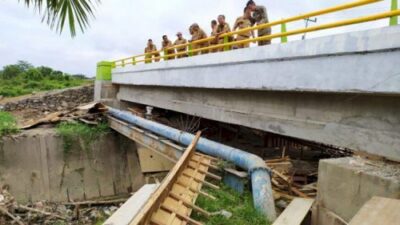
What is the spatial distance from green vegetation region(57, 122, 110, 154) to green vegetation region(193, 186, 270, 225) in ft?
25.9

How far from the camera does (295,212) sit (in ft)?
15.4

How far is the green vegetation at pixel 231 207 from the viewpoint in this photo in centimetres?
459

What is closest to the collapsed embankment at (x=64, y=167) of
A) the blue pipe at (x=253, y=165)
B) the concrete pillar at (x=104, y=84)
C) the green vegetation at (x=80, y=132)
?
the green vegetation at (x=80, y=132)

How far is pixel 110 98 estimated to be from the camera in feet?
57.0

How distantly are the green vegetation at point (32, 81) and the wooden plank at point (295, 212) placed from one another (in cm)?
2210

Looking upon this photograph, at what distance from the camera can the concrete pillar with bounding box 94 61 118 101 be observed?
1734cm

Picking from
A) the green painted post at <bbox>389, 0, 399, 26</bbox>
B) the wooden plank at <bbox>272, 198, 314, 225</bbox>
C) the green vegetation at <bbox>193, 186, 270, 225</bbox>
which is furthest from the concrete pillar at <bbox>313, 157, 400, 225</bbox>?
the green painted post at <bbox>389, 0, 399, 26</bbox>

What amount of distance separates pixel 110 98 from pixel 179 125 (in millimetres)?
6137

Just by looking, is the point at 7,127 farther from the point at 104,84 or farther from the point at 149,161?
the point at 104,84

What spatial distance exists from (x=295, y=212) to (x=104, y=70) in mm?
14377

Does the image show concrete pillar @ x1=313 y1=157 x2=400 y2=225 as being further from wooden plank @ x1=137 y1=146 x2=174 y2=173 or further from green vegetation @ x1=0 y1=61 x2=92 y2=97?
green vegetation @ x1=0 y1=61 x2=92 y2=97

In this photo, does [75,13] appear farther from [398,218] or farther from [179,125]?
[179,125]

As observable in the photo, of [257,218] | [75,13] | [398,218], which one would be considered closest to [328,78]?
[257,218]

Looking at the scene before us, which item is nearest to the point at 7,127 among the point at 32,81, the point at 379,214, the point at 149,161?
the point at 149,161
